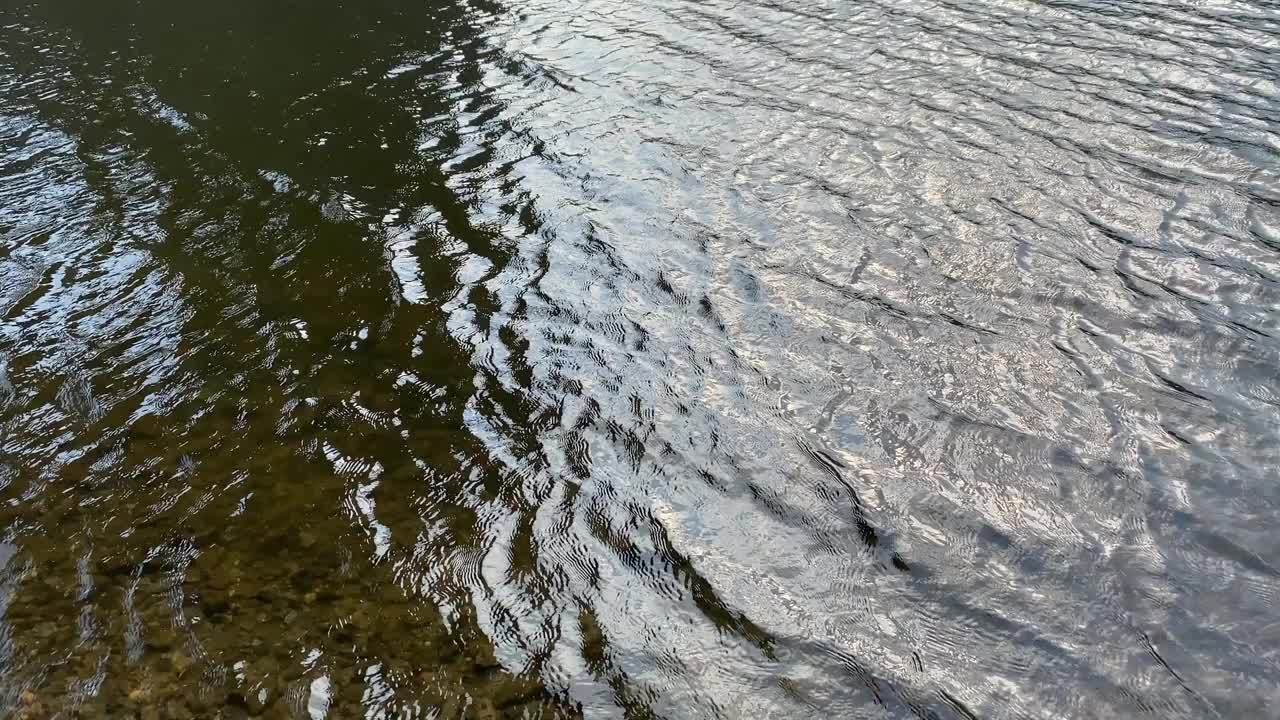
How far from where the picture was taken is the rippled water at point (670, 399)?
18.4 feet

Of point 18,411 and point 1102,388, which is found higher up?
point 1102,388

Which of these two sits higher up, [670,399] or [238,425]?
[670,399]

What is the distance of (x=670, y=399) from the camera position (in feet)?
25.6

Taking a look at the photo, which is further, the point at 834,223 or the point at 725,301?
the point at 834,223

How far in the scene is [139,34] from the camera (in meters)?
20.2

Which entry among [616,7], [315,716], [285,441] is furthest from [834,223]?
[616,7]

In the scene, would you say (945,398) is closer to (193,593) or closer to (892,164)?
(892,164)

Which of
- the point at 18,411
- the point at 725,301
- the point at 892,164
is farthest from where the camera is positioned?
the point at 892,164

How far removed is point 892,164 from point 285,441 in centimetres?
848

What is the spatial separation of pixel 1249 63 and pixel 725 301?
10.6 meters

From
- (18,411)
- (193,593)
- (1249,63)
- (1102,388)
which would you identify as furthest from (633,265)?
(1249,63)

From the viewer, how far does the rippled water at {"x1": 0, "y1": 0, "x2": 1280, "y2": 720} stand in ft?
18.4

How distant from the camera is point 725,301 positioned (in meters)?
9.16

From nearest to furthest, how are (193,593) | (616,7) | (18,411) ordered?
(193,593) → (18,411) → (616,7)
